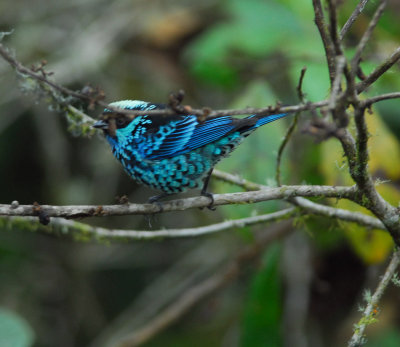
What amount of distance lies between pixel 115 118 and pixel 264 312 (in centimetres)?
240

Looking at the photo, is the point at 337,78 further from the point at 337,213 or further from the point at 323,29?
the point at 337,213

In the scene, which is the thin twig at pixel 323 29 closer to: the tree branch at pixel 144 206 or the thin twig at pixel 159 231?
the tree branch at pixel 144 206

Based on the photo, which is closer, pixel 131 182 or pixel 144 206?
pixel 144 206

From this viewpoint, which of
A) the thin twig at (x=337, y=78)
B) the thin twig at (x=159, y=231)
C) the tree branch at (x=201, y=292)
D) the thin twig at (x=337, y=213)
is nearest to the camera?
the thin twig at (x=337, y=78)

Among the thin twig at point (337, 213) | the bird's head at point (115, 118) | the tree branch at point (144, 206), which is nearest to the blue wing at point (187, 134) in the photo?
the bird's head at point (115, 118)

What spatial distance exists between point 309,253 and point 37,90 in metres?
2.86

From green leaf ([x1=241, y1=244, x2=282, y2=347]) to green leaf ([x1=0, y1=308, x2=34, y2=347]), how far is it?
1701 millimetres

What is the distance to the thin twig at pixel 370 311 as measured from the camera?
227 centimetres

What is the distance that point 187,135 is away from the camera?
136 inches

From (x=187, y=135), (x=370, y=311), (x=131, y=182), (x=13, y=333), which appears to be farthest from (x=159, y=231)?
(x=131, y=182)

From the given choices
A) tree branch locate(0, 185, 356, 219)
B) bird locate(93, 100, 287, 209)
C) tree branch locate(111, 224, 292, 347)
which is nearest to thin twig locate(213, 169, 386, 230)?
tree branch locate(0, 185, 356, 219)

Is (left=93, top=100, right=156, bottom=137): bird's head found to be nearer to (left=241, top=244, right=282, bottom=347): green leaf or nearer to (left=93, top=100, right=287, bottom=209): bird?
(left=93, top=100, right=287, bottom=209): bird

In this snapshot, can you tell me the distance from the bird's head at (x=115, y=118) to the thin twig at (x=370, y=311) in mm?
1188

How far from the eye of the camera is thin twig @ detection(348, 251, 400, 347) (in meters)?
2.27
